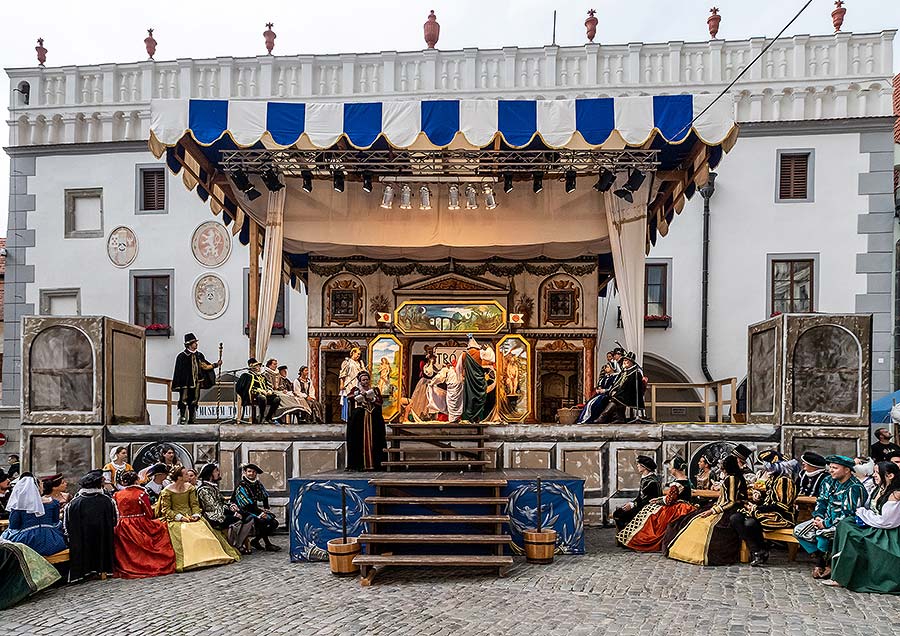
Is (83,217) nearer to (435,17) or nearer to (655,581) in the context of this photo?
(435,17)

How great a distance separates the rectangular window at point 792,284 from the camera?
19.8 metres

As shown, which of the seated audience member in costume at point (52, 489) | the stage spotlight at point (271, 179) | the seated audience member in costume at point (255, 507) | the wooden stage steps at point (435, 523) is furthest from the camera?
the stage spotlight at point (271, 179)

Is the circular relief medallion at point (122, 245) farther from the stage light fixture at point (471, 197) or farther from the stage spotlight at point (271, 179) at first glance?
the stage light fixture at point (471, 197)

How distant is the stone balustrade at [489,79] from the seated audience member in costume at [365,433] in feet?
36.3

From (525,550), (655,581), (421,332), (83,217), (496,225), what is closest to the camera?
(655,581)

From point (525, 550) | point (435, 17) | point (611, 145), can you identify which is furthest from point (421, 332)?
point (435, 17)

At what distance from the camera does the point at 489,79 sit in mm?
20484

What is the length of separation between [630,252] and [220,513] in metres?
8.12

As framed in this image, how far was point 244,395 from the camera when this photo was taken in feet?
43.4

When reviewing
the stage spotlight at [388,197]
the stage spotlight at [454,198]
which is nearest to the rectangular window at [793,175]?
the stage spotlight at [454,198]

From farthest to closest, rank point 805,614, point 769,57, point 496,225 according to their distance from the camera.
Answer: point 769,57 → point 496,225 → point 805,614

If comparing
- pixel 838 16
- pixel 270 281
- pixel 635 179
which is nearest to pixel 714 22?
pixel 838 16

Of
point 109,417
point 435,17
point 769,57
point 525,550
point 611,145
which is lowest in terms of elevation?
point 525,550

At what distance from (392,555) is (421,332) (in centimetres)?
814
